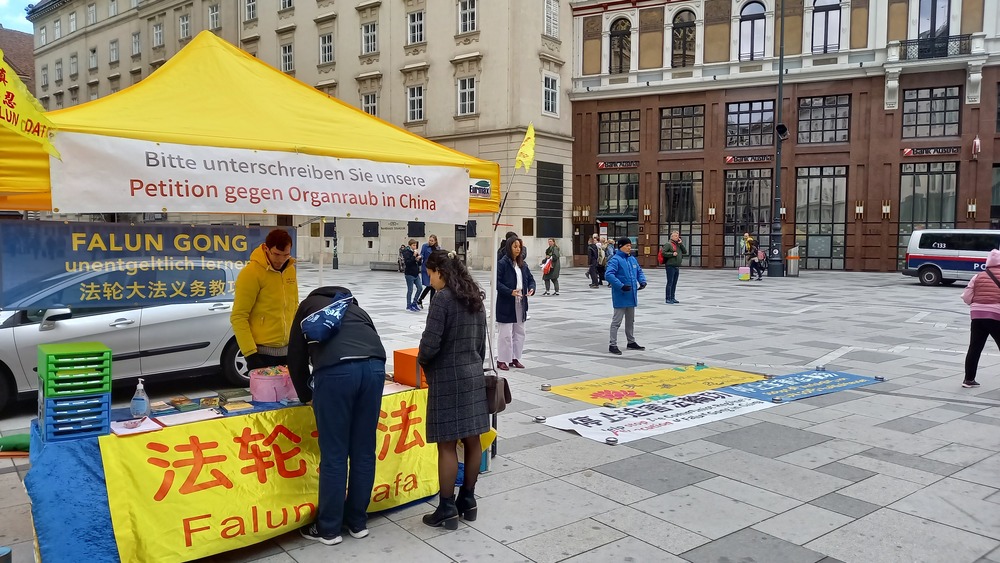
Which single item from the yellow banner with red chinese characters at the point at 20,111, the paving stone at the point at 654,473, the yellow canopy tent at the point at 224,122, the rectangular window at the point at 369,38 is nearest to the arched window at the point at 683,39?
the rectangular window at the point at 369,38

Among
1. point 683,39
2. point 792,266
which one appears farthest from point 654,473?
point 683,39

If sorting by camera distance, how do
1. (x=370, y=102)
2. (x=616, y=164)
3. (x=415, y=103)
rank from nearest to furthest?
1. (x=616, y=164)
2. (x=415, y=103)
3. (x=370, y=102)

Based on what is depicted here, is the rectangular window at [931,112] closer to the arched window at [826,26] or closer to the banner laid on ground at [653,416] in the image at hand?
the arched window at [826,26]

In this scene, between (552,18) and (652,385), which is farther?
(552,18)

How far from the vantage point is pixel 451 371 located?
15.4 ft

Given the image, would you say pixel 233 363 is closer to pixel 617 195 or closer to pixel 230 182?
pixel 230 182

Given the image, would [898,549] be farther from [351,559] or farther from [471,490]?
[351,559]

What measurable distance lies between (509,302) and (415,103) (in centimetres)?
3087

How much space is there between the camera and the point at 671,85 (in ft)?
123

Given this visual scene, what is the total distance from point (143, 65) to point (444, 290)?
57979 mm

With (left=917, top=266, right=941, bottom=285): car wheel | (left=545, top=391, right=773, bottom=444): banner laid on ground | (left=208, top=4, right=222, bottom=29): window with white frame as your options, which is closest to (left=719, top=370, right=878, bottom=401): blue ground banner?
(left=545, top=391, right=773, bottom=444): banner laid on ground

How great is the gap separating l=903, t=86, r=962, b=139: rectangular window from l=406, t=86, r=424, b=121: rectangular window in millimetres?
23628

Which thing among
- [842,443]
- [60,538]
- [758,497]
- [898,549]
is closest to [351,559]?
[60,538]

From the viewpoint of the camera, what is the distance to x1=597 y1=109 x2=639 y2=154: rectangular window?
127 ft
